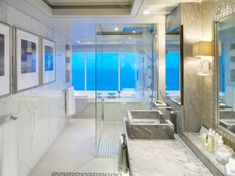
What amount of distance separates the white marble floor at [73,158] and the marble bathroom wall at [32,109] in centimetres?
14

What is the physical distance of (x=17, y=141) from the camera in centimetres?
301

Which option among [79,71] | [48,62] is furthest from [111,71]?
[48,62]

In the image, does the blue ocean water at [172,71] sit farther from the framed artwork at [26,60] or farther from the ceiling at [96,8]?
the framed artwork at [26,60]

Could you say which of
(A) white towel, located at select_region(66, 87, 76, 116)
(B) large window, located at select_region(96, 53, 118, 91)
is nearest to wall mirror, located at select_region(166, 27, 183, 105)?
(B) large window, located at select_region(96, 53, 118, 91)

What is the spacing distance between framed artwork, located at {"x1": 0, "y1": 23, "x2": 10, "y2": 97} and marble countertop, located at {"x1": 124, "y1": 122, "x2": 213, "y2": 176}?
1.41 metres

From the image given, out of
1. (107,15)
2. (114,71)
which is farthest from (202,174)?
(114,71)

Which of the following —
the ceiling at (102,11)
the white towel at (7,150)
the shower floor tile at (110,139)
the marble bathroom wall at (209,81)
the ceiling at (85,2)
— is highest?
the ceiling at (85,2)

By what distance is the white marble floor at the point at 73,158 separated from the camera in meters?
3.72

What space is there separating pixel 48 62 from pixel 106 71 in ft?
6.79

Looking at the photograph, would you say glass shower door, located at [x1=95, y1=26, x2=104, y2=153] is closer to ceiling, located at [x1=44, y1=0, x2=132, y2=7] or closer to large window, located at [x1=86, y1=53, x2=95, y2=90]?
ceiling, located at [x1=44, y1=0, x2=132, y2=7]

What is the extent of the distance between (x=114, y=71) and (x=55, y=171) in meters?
3.38

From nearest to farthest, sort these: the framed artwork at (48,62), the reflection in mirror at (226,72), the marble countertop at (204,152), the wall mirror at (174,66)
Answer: the marble countertop at (204,152) → the reflection in mirror at (226,72) → the wall mirror at (174,66) → the framed artwork at (48,62)

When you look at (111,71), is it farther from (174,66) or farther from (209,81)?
(209,81)

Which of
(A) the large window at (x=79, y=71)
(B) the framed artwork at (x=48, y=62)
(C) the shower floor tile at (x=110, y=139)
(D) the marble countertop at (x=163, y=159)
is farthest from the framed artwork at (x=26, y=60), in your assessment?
(A) the large window at (x=79, y=71)
